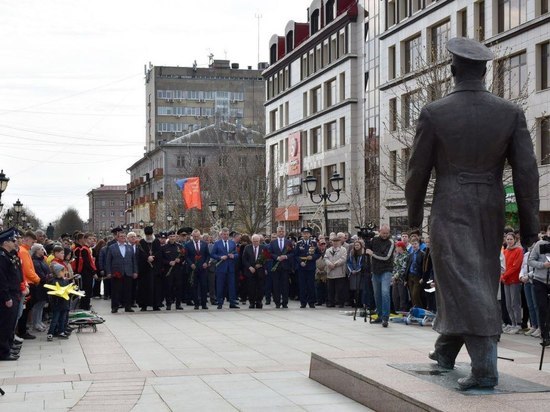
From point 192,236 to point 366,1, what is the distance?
1430 inches

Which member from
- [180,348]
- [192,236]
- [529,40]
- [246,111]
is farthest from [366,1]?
[246,111]

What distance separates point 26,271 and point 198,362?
3.87 meters

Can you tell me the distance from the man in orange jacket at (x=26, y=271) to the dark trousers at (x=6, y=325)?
1.08m

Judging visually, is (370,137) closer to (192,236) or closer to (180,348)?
(192,236)

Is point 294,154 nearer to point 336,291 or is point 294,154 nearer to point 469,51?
point 336,291

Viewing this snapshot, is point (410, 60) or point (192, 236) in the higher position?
point (410, 60)

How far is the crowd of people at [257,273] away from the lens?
15.9m

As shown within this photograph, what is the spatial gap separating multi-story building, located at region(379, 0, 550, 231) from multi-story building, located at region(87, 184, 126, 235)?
455 feet

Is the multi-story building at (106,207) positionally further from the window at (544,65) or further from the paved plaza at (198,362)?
the paved plaza at (198,362)

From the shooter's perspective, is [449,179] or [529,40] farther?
[529,40]

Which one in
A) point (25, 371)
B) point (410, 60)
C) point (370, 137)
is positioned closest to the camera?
point (25, 371)

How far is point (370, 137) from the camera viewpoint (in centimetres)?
5434

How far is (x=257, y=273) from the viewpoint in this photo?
75.3 ft

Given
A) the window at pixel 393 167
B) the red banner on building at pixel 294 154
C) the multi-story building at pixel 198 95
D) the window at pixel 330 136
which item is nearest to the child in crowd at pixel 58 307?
the window at pixel 393 167
